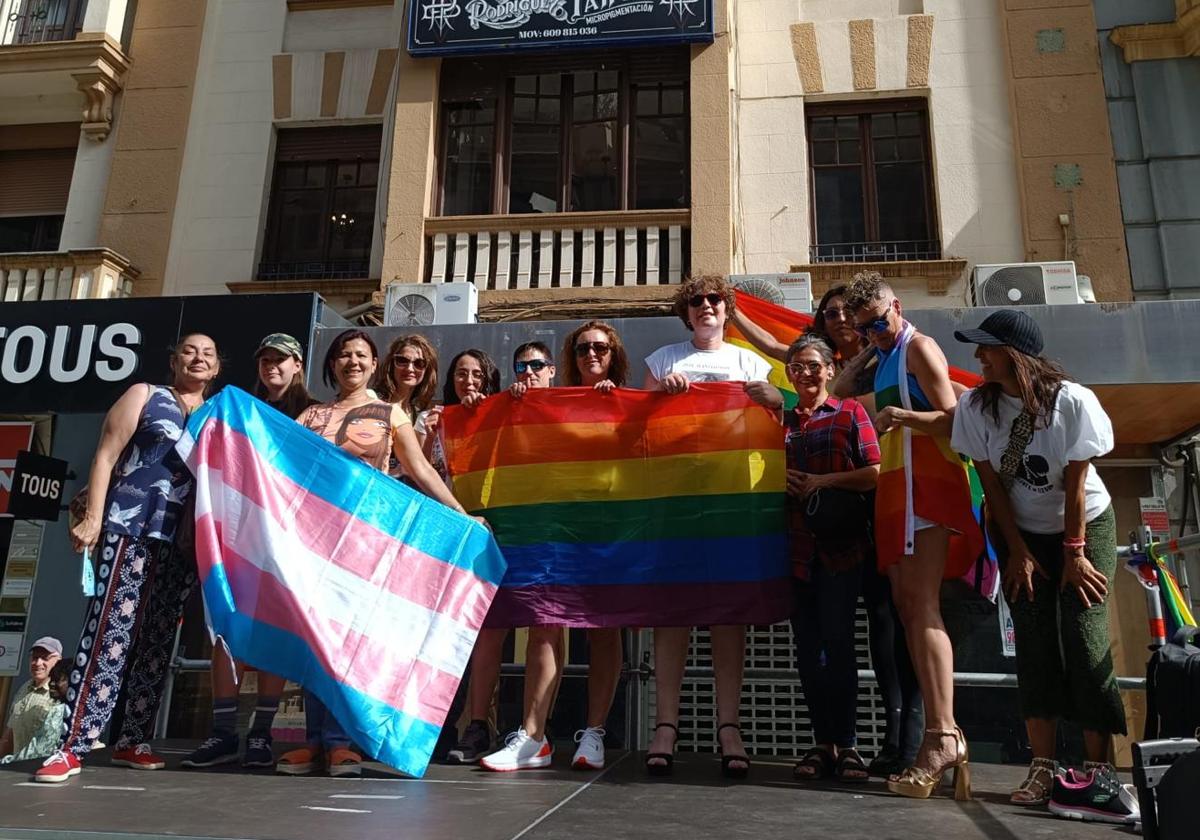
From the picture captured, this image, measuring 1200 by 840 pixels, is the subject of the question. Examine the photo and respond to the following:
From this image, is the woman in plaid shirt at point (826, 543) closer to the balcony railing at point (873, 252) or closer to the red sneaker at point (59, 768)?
the red sneaker at point (59, 768)

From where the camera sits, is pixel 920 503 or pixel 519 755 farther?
pixel 519 755

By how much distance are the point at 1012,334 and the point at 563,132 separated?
Result: 24.4ft

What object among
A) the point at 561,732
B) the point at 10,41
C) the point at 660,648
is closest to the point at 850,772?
the point at 660,648

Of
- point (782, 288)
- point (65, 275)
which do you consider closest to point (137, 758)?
point (782, 288)

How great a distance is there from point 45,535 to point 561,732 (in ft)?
17.6

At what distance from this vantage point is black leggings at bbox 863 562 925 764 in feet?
12.7

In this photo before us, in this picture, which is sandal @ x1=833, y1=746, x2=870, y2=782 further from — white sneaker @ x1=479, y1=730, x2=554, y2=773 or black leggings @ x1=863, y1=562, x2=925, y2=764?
white sneaker @ x1=479, y1=730, x2=554, y2=773

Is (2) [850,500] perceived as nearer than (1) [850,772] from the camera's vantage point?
No

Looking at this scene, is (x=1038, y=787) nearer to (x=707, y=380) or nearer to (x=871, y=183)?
(x=707, y=380)

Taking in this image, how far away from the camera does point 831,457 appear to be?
4.02 meters

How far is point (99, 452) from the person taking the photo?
12.3ft

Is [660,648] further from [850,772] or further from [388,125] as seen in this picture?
[388,125]

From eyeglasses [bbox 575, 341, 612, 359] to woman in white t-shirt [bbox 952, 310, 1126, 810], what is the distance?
67.1 inches

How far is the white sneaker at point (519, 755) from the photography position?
3732 mm
